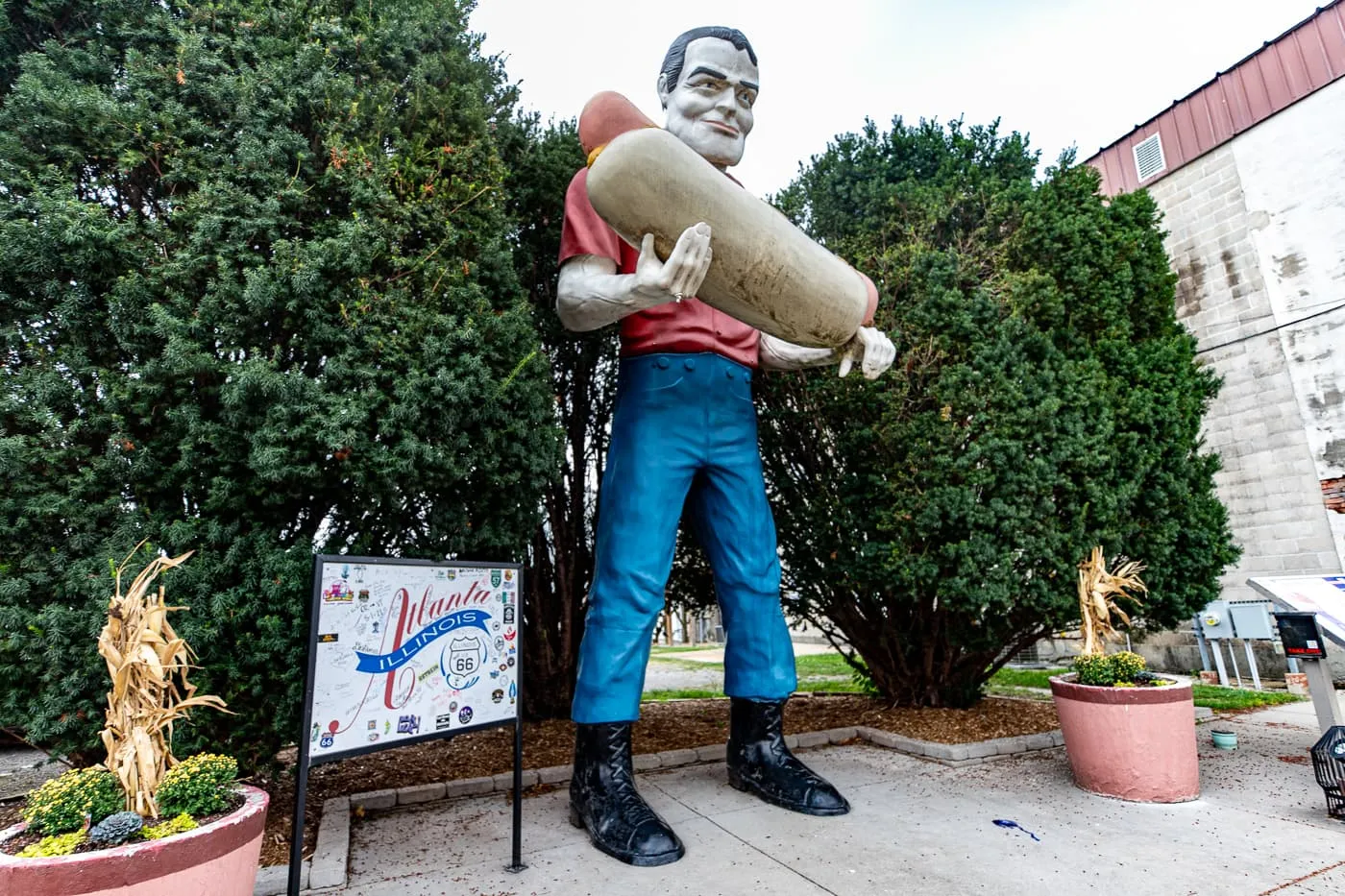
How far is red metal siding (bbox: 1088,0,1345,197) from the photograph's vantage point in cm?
740

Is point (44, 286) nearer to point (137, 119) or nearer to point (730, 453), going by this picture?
point (137, 119)

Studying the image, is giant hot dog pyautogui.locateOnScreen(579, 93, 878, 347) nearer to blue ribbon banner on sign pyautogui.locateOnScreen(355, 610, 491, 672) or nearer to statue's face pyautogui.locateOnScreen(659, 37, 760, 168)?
statue's face pyautogui.locateOnScreen(659, 37, 760, 168)

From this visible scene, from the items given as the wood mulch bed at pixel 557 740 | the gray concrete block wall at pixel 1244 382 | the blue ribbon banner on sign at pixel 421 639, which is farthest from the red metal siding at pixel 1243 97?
the blue ribbon banner on sign at pixel 421 639

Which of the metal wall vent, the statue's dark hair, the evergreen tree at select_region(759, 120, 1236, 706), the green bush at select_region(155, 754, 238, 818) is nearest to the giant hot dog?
the statue's dark hair

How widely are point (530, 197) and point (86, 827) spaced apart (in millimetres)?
3891

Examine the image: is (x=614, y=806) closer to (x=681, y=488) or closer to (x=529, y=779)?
(x=529, y=779)

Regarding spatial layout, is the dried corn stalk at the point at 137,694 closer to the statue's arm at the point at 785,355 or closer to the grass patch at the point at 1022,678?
the statue's arm at the point at 785,355

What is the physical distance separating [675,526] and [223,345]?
6.56 feet

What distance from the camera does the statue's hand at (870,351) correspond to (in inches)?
127

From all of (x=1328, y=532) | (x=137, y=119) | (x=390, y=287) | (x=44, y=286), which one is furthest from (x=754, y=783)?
(x=1328, y=532)

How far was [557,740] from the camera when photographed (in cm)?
463

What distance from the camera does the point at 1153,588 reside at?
4430mm

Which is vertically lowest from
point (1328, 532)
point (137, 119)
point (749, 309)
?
point (1328, 532)

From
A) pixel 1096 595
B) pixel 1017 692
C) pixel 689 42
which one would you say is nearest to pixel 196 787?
pixel 689 42
